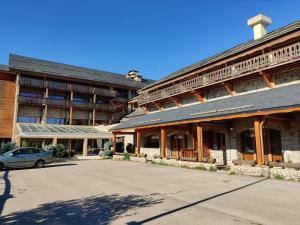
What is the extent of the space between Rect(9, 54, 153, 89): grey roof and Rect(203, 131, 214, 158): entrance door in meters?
26.8

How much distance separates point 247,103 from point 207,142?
611 cm

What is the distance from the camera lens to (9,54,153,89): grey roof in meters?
35.8

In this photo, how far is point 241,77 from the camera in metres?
17.1

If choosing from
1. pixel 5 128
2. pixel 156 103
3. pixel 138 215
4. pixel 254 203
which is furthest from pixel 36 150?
pixel 5 128

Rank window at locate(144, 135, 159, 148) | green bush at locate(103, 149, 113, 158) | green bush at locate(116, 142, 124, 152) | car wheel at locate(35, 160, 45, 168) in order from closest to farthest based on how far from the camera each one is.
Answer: car wheel at locate(35, 160, 45, 168) < window at locate(144, 135, 159, 148) < green bush at locate(103, 149, 113, 158) < green bush at locate(116, 142, 124, 152)

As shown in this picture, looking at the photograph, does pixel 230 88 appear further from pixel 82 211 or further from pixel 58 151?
pixel 58 151

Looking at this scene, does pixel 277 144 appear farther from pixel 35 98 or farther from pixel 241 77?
pixel 35 98

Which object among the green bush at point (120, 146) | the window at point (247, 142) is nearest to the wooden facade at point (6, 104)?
the green bush at point (120, 146)

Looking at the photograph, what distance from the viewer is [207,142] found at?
19297 millimetres

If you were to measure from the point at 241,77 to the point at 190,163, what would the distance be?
Result: 707 centimetres

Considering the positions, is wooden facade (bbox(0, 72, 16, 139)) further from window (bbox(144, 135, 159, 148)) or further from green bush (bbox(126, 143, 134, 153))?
window (bbox(144, 135, 159, 148))

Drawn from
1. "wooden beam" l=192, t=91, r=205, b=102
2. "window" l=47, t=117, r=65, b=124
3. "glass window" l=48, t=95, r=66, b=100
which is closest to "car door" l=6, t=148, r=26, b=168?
"wooden beam" l=192, t=91, r=205, b=102

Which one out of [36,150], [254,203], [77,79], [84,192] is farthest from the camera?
[77,79]

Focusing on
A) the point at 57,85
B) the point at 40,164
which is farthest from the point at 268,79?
the point at 57,85
